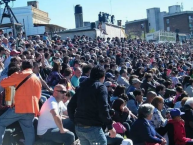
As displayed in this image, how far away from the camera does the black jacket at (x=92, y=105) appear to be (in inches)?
205

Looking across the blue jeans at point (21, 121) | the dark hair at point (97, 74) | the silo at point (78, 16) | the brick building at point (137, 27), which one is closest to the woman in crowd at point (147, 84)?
the blue jeans at point (21, 121)

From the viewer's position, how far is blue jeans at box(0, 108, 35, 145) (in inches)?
261

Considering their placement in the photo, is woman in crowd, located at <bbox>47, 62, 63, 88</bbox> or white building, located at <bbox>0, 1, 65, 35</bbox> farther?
white building, located at <bbox>0, 1, 65, 35</bbox>

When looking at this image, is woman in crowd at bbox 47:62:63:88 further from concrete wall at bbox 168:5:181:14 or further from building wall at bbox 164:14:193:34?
concrete wall at bbox 168:5:181:14

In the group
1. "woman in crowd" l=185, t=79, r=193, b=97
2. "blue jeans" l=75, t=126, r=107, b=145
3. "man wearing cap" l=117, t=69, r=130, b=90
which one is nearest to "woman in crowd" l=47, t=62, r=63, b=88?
"man wearing cap" l=117, t=69, r=130, b=90

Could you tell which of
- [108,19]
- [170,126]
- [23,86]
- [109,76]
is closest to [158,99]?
[170,126]

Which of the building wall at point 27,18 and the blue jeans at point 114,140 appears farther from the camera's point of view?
the building wall at point 27,18

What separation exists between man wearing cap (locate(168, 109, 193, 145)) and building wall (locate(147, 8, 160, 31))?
9089cm

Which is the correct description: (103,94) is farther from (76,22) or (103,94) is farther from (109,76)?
(76,22)

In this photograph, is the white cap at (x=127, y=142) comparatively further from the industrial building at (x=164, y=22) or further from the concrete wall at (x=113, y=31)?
the industrial building at (x=164, y=22)

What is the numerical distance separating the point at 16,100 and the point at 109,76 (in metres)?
6.62

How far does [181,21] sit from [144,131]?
93.3 meters

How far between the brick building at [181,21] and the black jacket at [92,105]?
3672 inches

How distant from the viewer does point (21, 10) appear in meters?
40.6
